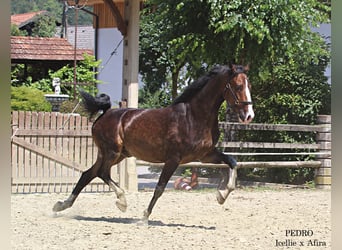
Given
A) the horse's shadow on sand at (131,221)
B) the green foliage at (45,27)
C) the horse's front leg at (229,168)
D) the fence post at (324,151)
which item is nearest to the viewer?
the horse's front leg at (229,168)

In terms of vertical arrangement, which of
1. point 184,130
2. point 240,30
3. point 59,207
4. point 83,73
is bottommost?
point 59,207

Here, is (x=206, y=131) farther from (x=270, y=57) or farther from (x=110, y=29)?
(x=110, y=29)

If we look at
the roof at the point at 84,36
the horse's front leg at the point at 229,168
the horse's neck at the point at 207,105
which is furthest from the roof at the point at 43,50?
the horse's front leg at the point at 229,168

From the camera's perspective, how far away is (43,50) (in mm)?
11047

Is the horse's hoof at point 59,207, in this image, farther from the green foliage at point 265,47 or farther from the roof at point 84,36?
the roof at point 84,36

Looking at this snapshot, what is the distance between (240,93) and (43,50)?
6548 mm

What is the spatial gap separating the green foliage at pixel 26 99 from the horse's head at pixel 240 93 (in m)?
5.39

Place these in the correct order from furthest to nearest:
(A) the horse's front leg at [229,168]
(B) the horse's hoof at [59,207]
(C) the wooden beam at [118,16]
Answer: (C) the wooden beam at [118,16], (B) the horse's hoof at [59,207], (A) the horse's front leg at [229,168]

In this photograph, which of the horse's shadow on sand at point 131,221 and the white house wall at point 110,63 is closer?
the horse's shadow on sand at point 131,221

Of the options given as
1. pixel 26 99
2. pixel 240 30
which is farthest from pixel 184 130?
pixel 26 99

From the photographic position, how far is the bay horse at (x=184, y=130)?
5.45 metres

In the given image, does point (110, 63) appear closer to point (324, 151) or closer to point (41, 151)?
point (41, 151)

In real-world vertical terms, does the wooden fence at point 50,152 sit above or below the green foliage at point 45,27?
below

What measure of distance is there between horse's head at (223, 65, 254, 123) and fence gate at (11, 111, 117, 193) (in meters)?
3.52
